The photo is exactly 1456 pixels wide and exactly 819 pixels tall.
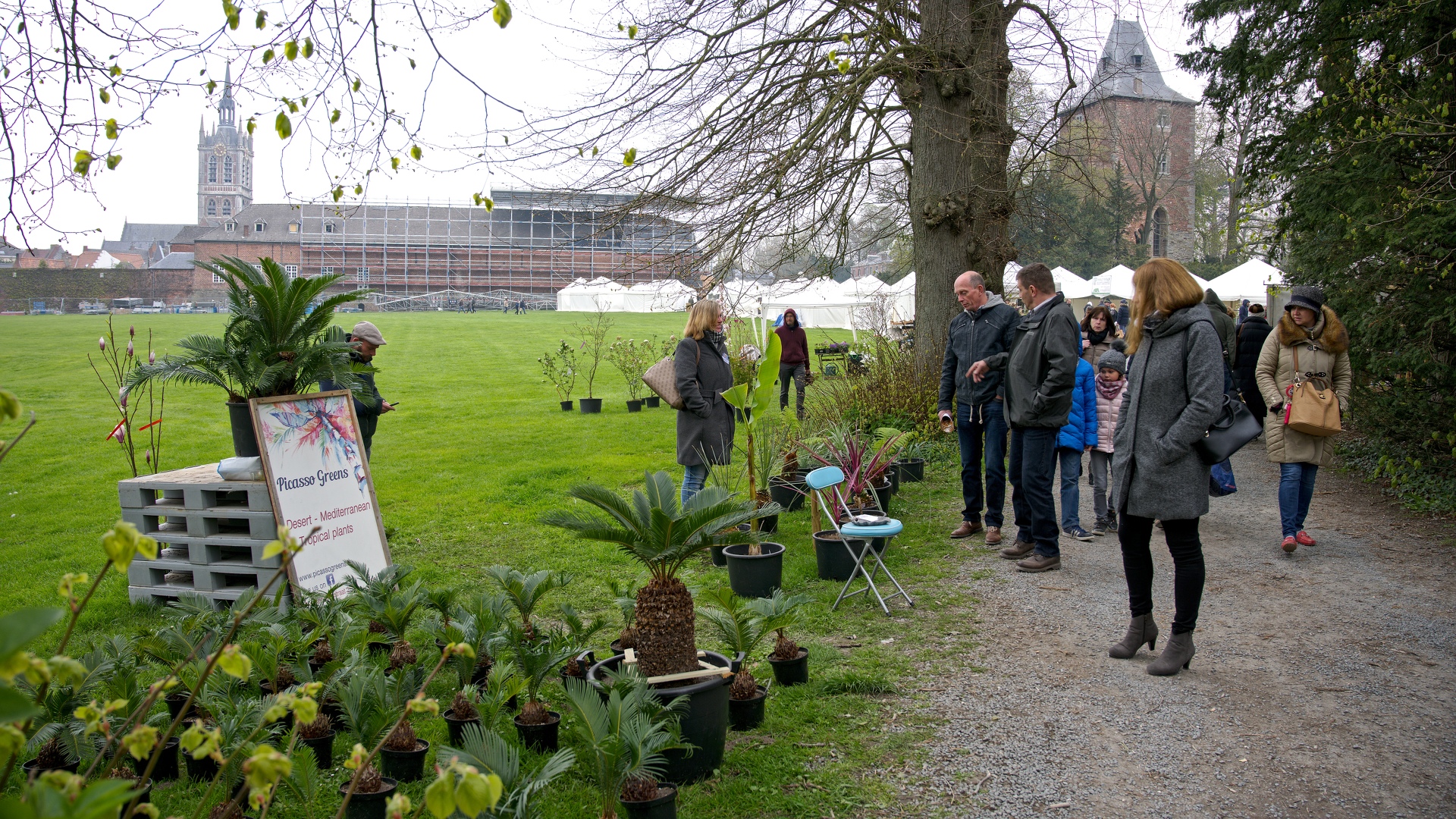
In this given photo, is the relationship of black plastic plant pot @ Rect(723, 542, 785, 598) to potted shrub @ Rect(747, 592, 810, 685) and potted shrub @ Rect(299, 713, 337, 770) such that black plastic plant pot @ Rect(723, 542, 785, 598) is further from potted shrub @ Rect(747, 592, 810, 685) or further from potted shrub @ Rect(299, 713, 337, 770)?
potted shrub @ Rect(299, 713, 337, 770)

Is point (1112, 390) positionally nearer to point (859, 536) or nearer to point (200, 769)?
point (859, 536)

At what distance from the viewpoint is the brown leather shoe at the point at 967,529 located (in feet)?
24.6

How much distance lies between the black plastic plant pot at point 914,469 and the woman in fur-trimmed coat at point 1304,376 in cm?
362

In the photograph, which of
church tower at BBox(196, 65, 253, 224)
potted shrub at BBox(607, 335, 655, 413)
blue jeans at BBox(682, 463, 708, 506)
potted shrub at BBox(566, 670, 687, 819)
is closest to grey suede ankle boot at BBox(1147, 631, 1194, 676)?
potted shrub at BBox(566, 670, 687, 819)

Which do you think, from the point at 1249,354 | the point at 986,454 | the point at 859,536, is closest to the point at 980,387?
the point at 986,454

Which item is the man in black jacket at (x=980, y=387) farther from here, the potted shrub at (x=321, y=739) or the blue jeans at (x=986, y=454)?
the potted shrub at (x=321, y=739)

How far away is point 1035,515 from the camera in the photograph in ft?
21.3

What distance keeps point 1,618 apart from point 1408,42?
1064 cm

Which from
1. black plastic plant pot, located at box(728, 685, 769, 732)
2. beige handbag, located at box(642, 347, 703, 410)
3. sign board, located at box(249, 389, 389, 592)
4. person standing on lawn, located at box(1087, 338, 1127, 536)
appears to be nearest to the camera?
black plastic plant pot, located at box(728, 685, 769, 732)

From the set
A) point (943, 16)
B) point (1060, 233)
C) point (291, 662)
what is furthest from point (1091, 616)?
point (1060, 233)

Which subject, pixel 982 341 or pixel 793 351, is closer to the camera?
pixel 982 341

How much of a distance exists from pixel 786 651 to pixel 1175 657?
6.13 feet

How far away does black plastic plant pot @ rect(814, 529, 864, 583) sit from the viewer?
6.31m

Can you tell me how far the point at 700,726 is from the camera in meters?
3.54
